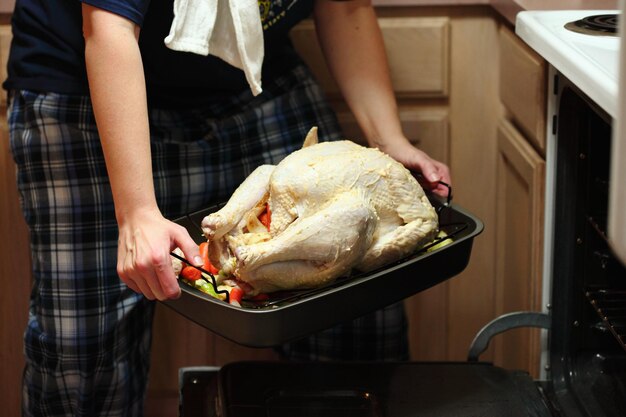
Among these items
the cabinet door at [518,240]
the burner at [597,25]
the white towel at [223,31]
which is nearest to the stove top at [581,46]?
the burner at [597,25]

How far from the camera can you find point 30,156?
4.79 ft

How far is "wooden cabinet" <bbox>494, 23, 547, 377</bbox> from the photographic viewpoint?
142 centimetres

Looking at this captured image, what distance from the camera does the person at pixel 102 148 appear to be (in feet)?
4.67

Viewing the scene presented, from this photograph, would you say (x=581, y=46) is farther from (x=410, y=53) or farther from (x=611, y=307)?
(x=410, y=53)

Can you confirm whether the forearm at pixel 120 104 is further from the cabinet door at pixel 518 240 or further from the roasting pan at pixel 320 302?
the cabinet door at pixel 518 240

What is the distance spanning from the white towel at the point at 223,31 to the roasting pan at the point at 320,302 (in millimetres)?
344

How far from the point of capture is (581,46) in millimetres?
1142

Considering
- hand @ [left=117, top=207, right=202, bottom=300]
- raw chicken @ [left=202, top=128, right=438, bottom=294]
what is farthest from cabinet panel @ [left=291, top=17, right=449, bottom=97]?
hand @ [left=117, top=207, right=202, bottom=300]

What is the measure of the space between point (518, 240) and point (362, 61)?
0.39 m

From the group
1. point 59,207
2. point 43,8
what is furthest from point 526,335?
point 43,8

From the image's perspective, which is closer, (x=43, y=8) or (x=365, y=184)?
(x=365, y=184)

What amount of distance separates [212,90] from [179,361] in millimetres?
566

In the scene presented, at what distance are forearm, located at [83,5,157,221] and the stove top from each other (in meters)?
0.49

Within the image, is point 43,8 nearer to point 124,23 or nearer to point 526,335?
point 124,23
